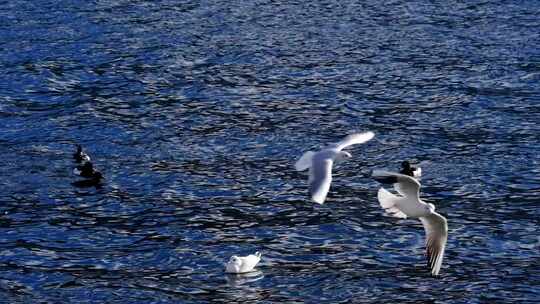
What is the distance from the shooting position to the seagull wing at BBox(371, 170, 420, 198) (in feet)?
54.0

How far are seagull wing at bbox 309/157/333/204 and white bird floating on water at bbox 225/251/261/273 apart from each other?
179 centimetres

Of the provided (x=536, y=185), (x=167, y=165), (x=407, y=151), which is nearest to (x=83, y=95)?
(x=167, y=165)

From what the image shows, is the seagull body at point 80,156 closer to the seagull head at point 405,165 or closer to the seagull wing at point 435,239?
the seagull head at point 405,165

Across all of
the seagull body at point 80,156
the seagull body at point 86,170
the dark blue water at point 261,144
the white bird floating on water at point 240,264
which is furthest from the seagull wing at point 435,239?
the seagull body at point 80,156

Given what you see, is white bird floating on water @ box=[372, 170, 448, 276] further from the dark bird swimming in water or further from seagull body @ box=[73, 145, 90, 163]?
seagull body @ box=[73, 145, 90, 163]

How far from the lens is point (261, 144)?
2475 centimetres

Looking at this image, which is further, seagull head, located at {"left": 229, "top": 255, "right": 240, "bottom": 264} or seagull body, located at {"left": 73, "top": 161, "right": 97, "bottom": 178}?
seagull body, located at {"left": 73, "top": 161, "right": 97, "bottom": 178}

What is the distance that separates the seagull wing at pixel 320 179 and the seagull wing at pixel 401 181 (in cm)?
66

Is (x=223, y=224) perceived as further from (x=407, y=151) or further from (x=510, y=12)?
(x=510, y=12)

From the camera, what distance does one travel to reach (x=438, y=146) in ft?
80.0

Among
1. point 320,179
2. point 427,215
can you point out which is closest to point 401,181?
point 427,215

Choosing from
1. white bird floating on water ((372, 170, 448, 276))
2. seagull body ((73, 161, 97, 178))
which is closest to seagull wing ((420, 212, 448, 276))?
white bird floating on water ((372, 170, 448, 276))

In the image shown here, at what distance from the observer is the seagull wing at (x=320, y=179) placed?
16.2 meters

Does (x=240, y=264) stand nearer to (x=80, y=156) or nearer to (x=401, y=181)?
(x=401, y=181)
